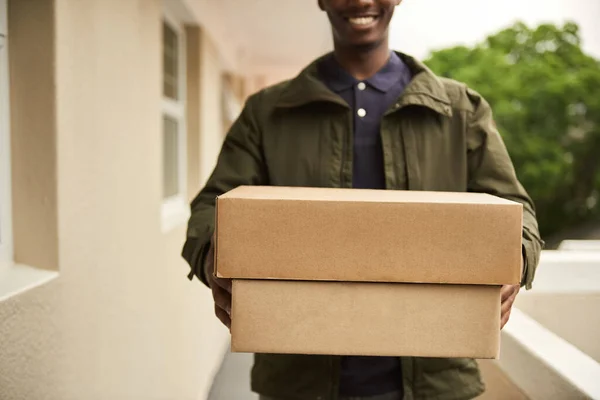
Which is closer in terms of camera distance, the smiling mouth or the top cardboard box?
the top cardboard box

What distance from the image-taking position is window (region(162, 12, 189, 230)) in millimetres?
3008

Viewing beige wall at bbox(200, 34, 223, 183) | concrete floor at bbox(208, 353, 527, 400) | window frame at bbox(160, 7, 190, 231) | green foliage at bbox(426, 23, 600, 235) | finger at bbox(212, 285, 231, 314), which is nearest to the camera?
finger at bbox(212, 285, 231, 314)

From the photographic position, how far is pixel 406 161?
104 cm

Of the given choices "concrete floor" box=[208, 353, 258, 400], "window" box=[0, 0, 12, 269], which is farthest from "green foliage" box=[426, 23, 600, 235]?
"window" box=[0, 0, 12, 269]

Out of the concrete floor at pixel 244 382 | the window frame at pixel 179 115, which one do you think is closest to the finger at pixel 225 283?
the concrete floor at pixel 244 382

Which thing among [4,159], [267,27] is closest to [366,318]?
[4,159]

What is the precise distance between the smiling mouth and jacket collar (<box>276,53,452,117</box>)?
0.39ft

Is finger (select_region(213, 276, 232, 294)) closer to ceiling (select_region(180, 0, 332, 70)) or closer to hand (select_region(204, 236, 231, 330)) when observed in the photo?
hand (select_region(204, 236, 231, 330))

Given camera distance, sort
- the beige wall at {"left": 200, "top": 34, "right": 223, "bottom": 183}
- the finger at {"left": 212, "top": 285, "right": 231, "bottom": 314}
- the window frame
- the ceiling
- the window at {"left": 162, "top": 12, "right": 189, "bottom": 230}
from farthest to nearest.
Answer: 1. the ceiling
2. the beige wall at {"left": 200, "top": 34, "right": 223, "bottom": 183}
3. the window at {"left": 162, "top": 12, "right": 189, "bottom": 230}
4. the window frame
5. the finger at {"left": 212, "top": 285, "right": 231, "bottom": 314}

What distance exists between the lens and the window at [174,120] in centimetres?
301

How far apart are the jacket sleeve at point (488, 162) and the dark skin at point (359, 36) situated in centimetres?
19

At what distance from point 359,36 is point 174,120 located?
2314 mm

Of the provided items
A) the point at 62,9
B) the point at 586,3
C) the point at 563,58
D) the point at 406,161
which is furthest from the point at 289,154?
the point at 563,58

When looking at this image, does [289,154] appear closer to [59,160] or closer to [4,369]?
[59,160]
